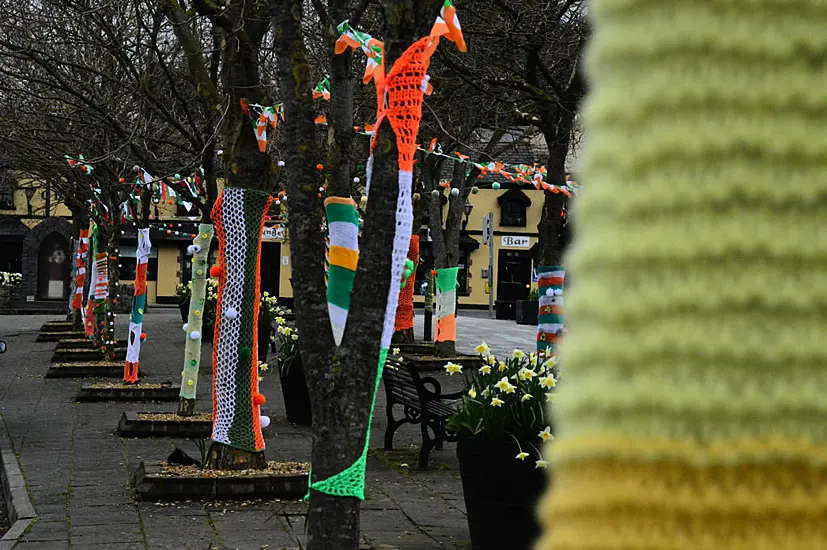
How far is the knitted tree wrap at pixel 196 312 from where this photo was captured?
10.9 meters

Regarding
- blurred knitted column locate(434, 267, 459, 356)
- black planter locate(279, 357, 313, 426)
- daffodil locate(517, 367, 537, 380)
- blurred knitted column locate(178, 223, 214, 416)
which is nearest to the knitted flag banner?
blurred knitted column locate(434, 267, 459, 356)

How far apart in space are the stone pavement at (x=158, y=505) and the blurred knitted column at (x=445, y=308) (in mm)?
4772

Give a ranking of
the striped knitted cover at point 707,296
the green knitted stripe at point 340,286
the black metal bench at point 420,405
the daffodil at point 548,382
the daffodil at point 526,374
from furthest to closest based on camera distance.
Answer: the black metal bench at point 420,405 < the daffodil at point 526,374 < the daffodil at point 548,382 < the green knitted stripe at point 340,286 < the striped knitted cover at point 707,296

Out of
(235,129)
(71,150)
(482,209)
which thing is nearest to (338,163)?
(235,129)

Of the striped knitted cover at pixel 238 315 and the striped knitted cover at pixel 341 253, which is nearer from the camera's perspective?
the striped knitted cover at pixel 341 253

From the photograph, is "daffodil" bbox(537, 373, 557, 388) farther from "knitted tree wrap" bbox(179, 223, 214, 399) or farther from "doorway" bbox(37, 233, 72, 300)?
"doorway" bbox(37, 233, 72, 300)

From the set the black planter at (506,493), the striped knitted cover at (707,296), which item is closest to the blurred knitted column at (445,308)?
the black planter at (506,493)

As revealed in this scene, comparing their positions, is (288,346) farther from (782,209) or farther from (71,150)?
(782,209)

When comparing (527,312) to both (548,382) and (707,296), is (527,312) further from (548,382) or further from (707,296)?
(707,296)

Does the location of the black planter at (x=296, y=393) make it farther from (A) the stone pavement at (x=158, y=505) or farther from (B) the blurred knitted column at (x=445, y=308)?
(B) the blurred knitted column at (x=445, y=308)

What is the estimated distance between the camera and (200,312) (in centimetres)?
1096

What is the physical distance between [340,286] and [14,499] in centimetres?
394

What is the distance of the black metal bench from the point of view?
368 inches

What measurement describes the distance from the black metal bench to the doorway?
133 ft
